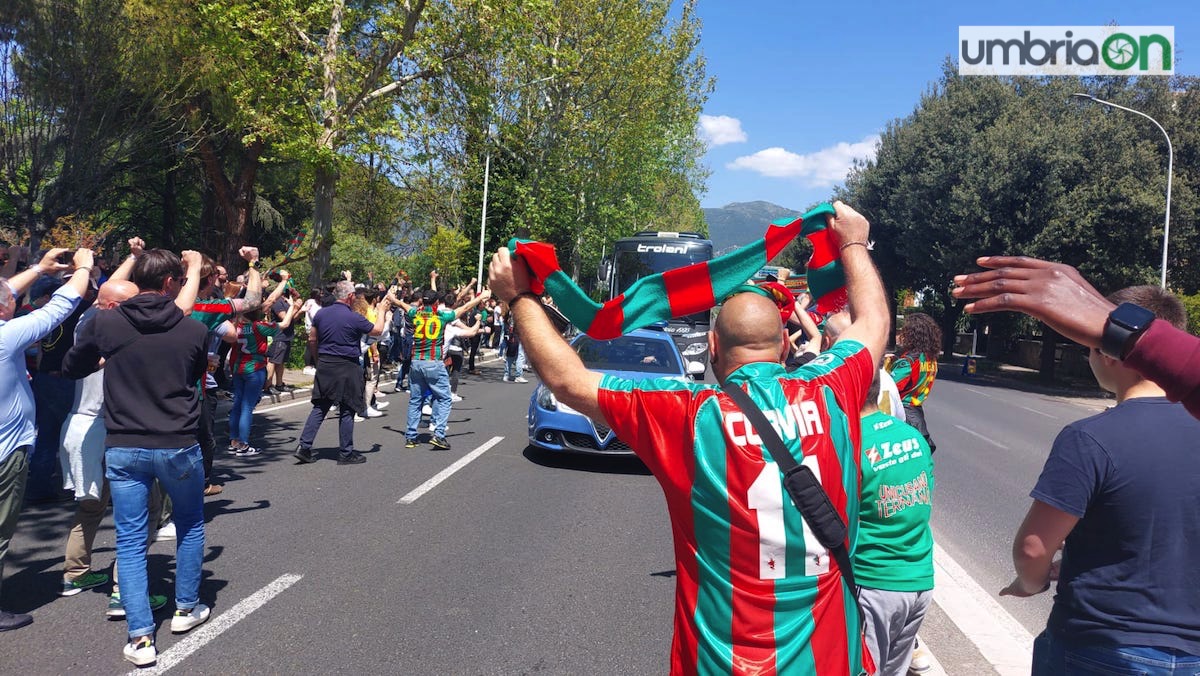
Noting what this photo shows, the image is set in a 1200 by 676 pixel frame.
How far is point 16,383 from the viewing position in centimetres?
441

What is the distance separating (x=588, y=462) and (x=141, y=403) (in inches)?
244

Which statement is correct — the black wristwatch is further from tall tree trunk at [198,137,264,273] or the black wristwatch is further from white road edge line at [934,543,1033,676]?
tall tree trunk at [198,137,264,273]

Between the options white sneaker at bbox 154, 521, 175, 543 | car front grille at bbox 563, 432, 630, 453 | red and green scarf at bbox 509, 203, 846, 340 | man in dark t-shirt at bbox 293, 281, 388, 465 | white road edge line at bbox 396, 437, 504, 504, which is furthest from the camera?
car front grille at bbox 563, 432, 630, 453

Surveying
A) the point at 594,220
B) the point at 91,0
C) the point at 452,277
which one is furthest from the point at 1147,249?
the point at 91,0

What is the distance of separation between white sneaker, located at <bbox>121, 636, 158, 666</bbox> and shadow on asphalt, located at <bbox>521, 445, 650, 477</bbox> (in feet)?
18.4

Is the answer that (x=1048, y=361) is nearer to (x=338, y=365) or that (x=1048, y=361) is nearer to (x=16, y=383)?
(x=338, y=365)

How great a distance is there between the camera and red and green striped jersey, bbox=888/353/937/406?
4.79 meters

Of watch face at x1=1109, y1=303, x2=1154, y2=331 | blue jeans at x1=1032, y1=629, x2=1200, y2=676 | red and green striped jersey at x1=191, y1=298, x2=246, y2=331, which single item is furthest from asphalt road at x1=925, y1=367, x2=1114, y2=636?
red and green striped jersey at x1=191, y1=298, x2=246, y2=331

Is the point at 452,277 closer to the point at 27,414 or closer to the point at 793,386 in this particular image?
the point at 27,414

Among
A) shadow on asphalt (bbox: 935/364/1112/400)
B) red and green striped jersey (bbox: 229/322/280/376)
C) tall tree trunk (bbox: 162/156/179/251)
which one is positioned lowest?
shadow on asphalt (bbox: 935/364/1112/400)

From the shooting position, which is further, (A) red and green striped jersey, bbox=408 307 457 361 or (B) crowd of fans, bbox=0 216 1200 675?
(A) red and green striped jersey, bbox=408 307 457 361

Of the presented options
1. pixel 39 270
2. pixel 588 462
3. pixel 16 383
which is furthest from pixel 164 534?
pixel 588 462

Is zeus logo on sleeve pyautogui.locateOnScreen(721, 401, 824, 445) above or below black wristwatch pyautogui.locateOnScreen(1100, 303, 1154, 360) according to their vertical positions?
below

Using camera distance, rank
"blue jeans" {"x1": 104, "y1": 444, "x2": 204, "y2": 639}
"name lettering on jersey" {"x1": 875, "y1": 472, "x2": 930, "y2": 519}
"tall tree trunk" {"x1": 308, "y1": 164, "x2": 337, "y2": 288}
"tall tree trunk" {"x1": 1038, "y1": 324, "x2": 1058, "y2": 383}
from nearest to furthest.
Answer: "name lettering on jersey" {"x1": 875, "y1": 472, "x2": 930, "y2": 519}
"blue jeans" {"x1": 104, "y1": 444, "x2": 204, "y2": 639}
"tall tree trunk" {"x1": 308, "y1": 164, "x2": 337, "y2": 288}
"tall tree trunk" {"x1": 1038, "y1": 324, "x2": 1058, "y2": 383}
